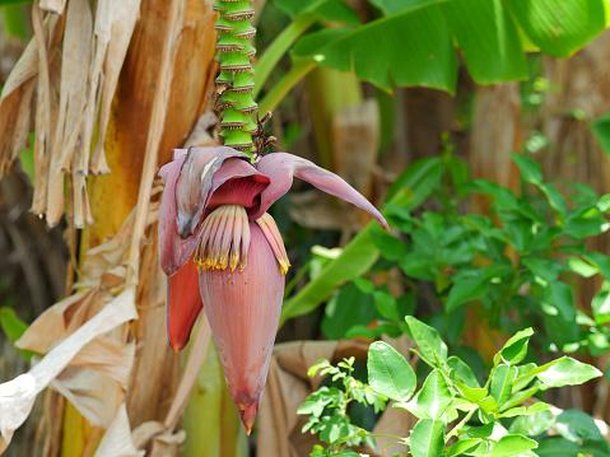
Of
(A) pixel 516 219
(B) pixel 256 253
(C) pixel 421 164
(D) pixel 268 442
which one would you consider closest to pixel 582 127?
(C) pixel 421 164

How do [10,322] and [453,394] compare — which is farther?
[10,322]

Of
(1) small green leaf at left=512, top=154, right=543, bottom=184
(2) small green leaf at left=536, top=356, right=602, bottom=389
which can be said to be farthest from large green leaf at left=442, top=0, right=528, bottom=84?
(2) small green leaf at left=536, top=356, right=602, bottom=389

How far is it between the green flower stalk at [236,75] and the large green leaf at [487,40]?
0.67m

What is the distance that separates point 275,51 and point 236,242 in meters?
0.67

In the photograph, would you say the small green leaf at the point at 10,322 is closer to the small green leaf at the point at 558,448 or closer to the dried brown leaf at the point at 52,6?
the dried brown leaf at the point at 52,6

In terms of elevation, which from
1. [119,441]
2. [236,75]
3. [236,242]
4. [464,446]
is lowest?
[119,441]

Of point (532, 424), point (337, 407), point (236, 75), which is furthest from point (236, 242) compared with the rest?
point (532, 424)

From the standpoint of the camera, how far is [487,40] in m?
1.40

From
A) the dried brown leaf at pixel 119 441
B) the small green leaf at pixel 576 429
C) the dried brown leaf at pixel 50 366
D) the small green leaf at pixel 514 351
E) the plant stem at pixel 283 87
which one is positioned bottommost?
the dried brown leaf at pixel 119 441

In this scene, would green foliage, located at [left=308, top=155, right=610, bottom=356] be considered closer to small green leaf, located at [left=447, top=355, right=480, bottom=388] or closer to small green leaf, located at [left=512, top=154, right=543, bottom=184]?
small green leaf, located at [left=512, top=154, right=543, bottom=184]

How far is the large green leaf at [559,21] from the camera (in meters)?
1.31

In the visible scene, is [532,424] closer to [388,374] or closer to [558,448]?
[558,448]

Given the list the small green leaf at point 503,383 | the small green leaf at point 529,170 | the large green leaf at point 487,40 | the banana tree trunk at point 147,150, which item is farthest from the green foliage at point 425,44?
the small green leaf at point 503,383

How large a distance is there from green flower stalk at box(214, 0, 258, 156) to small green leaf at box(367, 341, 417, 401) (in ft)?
0.67
